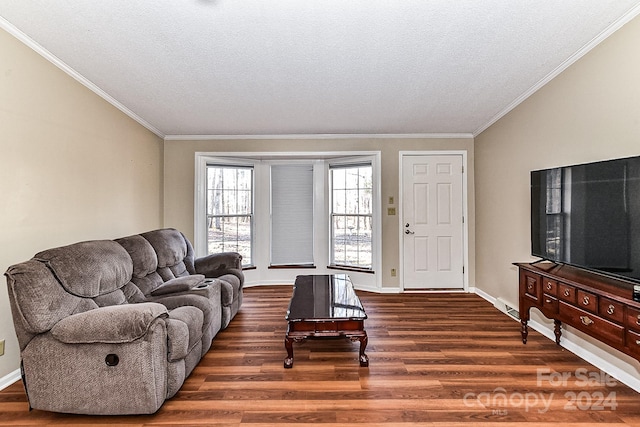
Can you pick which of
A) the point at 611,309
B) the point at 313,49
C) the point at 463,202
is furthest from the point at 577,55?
the point at 463,202

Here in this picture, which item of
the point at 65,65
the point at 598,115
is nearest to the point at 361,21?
the point at 598,115

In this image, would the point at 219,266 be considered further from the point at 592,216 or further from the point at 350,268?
the point at 592,216

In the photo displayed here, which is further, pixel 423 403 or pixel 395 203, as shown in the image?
pixel 395 203

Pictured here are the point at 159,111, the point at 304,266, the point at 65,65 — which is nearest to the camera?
the point at 65,65

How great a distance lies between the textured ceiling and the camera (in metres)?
2.03

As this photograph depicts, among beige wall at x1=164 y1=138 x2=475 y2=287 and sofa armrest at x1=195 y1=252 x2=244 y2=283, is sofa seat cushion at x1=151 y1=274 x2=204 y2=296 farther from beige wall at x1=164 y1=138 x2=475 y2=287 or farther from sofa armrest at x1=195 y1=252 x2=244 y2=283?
beige wall at x1=164 y1=138 x2=475 y2=287

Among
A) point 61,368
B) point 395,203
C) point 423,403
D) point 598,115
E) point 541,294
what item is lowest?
point 423,403

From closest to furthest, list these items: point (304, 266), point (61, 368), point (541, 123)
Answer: point (61, 368)
point (541, 123)
point (304, 266)

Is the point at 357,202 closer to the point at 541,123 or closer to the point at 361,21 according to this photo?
the point at 541,123

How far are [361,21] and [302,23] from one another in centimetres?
38

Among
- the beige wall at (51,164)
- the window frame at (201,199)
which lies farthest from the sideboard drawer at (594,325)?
the window frame at (201,199)

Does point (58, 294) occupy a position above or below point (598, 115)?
below

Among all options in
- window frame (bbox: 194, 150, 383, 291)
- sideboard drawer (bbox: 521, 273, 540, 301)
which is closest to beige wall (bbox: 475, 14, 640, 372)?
sideboard drawer (bbox: 521, 273, 540, 301)

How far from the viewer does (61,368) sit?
1.94 metres
